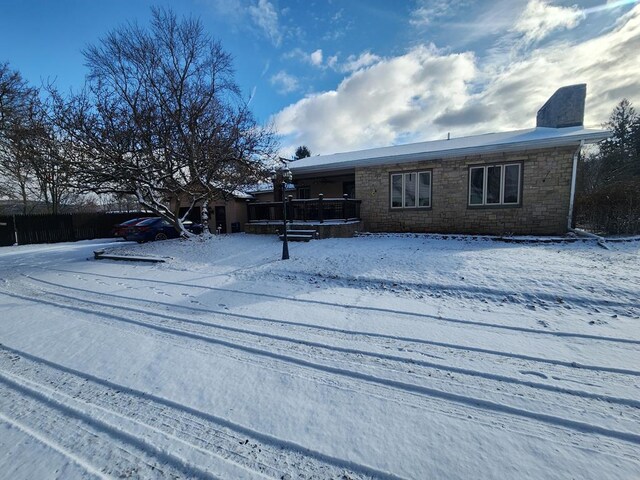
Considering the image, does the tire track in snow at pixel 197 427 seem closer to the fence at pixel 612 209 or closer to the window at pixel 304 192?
the fence at pixel 612 209

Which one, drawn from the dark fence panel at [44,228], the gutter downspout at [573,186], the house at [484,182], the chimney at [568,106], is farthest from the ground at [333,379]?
the dark fence panel at [44,228]

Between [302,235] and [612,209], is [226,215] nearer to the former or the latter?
[302,235]

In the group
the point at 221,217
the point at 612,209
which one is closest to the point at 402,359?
the point at 612,209

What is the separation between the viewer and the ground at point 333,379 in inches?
72.1

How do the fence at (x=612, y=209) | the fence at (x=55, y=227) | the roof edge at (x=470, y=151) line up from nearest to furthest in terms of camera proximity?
the roof edge at (x=470, y=151) → the fence at (x=612, y=209) → the fence at (x=55, y=227)

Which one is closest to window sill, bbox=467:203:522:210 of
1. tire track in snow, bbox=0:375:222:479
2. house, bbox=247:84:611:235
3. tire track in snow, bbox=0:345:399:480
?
house, bbox=247:84:611:235

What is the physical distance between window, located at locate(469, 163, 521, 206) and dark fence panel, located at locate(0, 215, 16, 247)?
23237mm

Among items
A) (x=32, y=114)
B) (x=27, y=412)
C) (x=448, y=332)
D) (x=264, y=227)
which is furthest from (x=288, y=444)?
(x=32, y=114)

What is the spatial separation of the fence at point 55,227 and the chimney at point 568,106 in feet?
85.8

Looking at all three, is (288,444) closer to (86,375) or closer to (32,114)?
(86,375)

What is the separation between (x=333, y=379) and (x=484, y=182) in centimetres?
1064

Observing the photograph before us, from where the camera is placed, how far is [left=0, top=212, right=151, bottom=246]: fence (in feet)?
50.1

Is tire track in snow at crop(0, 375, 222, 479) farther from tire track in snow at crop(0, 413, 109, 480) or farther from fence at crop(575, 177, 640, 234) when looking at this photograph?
fence at crop(575, 177, 640, 234)

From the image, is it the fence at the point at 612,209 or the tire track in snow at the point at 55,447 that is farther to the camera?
the fence at the point at 612,209
